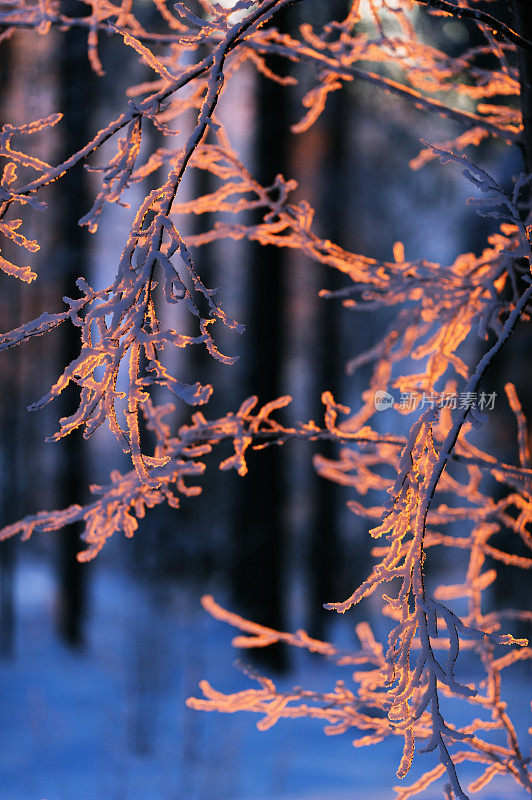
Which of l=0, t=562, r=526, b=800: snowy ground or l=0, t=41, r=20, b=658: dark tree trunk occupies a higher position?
l=0, t=41, r=20, b=658: dark tree trunk

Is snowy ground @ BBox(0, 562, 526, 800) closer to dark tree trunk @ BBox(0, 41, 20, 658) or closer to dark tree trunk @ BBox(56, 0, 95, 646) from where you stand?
dark tree trunk @ BBox(0, 41, 20, 658)

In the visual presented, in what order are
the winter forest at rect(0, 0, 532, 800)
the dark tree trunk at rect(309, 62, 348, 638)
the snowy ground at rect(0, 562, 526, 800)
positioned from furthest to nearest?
the dark tree trunk at rect(309, 62, 348, 638) → the snowy ground at rect(0, 562, 526, 800) → the winter forest at rect(0, 0, 532, 800)

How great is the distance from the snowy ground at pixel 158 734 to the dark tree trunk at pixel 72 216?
59.5 inches

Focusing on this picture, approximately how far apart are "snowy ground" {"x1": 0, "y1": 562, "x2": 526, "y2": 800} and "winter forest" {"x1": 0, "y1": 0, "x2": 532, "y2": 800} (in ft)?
0.17

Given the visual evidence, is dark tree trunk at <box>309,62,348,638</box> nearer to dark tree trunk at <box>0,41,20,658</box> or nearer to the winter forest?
the winter forest

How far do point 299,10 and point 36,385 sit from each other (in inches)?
274

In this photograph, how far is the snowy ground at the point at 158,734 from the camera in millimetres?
7021

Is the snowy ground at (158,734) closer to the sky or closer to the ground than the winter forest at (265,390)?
closer to the ground

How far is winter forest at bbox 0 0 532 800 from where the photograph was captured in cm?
Result: 190

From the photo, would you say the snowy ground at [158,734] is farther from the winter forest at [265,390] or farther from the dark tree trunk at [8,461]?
the dark tree trunk at [8,461]

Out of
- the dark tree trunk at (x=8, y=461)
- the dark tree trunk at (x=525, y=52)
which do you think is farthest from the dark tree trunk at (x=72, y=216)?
the dark tree trunk at (x=525, y=52)

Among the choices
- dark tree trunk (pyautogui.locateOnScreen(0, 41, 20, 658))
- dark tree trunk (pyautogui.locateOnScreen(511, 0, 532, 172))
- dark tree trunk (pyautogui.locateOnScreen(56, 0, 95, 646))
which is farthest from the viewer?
dark tree trunk (pyautogui.locateOnScreen(0, 41, 20, 658))

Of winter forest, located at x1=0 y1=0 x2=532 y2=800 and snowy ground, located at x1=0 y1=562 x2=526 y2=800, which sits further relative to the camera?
snowy ground, located at x1=0 y1=562 x2=526 y2=800

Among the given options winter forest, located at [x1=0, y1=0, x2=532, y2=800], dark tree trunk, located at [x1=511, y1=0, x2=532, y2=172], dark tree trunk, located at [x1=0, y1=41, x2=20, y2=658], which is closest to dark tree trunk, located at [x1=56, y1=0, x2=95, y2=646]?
winter forest, located at [x1=0, y1=0, x2=532, y2=800]
